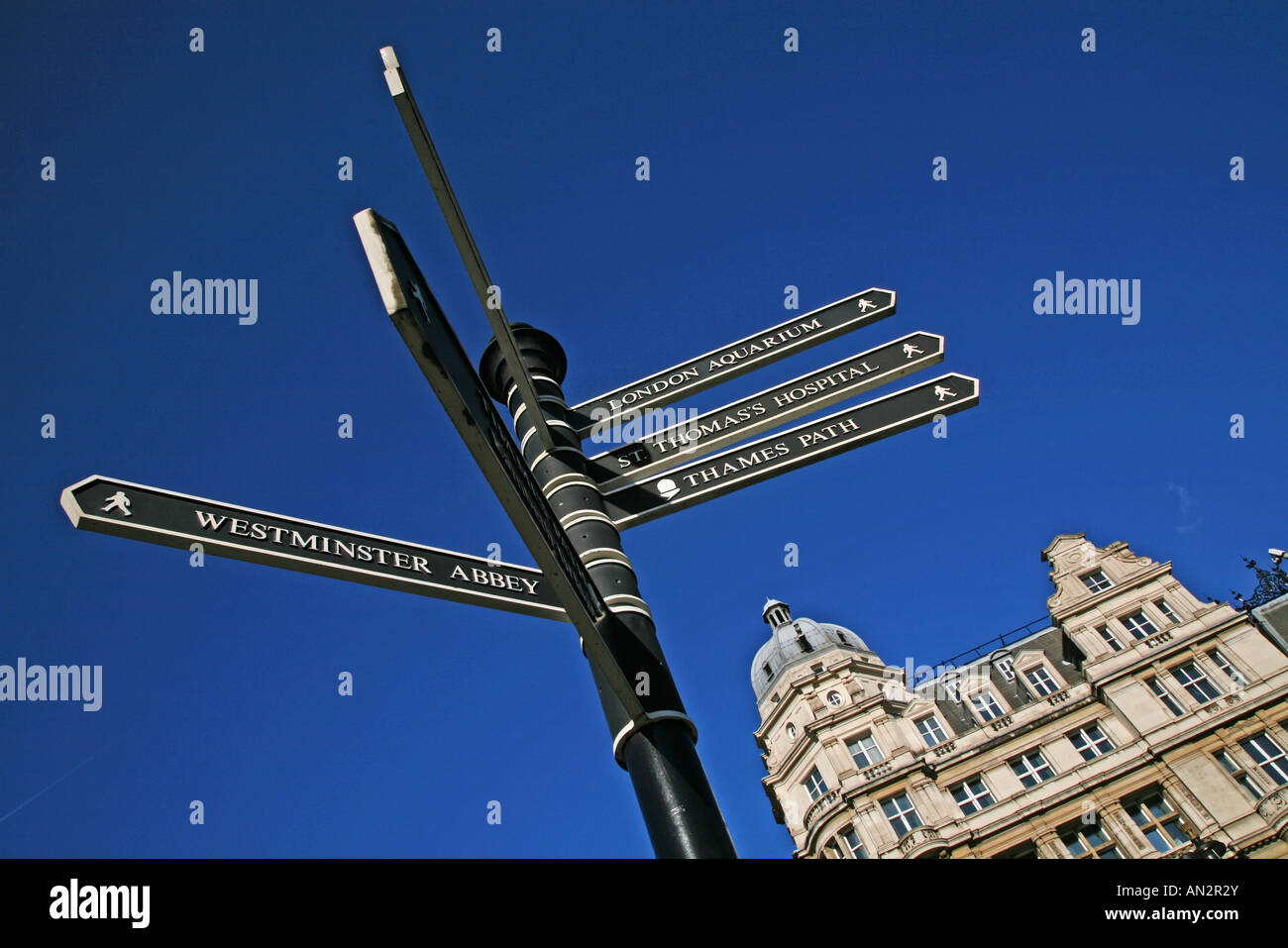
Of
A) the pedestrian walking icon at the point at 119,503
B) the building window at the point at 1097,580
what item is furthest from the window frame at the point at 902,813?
the pedestrian walking icon at the point at 119,503

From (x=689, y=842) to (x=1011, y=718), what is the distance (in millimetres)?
29811

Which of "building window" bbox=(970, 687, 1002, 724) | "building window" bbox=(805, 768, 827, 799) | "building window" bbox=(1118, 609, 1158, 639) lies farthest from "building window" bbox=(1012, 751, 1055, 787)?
"building window" bbox=(805, 768, 827, 799)

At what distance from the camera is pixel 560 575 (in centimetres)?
303

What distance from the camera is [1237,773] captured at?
24.5 metres

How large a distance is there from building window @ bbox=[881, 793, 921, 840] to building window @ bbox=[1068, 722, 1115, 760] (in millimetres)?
5430

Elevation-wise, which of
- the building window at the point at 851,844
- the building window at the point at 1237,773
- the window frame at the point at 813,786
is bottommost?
the building window at the point at 1237,773

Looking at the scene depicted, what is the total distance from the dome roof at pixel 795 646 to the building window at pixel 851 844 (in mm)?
7504

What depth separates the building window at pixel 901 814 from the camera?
89.6ft

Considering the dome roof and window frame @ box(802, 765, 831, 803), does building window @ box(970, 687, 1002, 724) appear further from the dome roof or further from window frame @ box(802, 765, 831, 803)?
window frame @ box(802, 765, 831, 803)

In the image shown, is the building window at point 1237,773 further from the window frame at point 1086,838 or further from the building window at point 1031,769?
the building window at point 1031,769

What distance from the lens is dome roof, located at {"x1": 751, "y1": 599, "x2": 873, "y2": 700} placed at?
35875 mm

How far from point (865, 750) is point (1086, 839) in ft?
23.0

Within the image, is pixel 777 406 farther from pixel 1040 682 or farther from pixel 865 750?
pixel 1040 682
